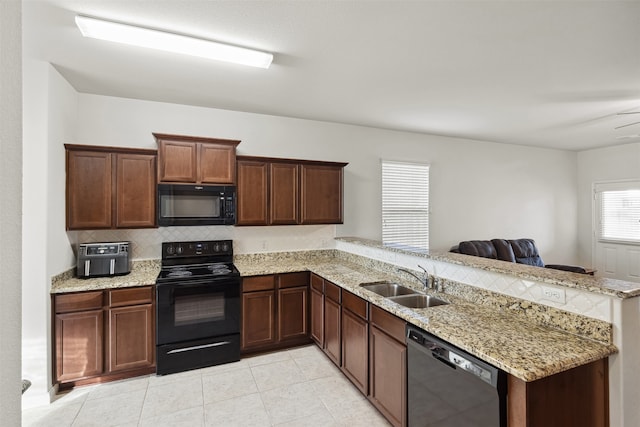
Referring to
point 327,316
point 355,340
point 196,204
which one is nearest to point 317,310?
point 327,316

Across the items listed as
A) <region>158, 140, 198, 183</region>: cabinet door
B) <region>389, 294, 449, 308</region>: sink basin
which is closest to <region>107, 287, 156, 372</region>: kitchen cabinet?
<region>158, 140, 198, 183</region>: cabinet door

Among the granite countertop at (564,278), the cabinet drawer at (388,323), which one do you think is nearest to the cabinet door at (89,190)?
the cabinet drawer at (388,323)

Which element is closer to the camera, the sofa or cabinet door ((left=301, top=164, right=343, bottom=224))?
cabinet door ((left=301, top=164, right=343, bottom=224))

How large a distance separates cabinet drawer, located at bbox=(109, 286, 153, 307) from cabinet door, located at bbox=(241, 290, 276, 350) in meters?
0.91

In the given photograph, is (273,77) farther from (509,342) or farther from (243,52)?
(509,342)

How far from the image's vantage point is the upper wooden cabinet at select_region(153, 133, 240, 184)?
10.6 feet

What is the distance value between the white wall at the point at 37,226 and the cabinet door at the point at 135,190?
20.7 inches

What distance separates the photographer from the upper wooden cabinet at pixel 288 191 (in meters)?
3.60

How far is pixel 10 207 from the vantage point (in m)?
0.60

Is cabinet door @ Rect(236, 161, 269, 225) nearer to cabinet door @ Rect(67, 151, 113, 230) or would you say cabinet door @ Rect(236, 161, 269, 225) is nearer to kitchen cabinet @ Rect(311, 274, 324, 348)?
kitchen cabinet @ Rect(311, 274, 324, 348)

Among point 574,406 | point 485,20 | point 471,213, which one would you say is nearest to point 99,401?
point 574,406

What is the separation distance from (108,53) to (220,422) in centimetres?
301

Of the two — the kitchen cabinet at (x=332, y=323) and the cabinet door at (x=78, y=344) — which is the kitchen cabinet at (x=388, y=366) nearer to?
the kitchen cabinet at (x=332, y=323)

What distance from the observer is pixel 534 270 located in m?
2.04
